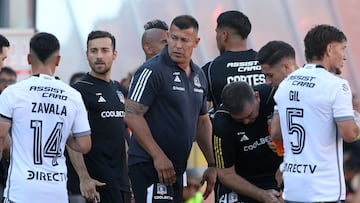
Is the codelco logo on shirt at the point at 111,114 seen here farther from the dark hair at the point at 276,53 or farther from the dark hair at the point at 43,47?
the dark hair at the point at 276,53

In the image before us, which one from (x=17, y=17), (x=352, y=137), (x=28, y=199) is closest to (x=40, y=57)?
(x=28, y=199)

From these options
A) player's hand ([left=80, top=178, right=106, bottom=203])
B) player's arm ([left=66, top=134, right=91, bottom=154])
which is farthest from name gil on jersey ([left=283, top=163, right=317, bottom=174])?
player's hand ([left=80, top=178, right=106, bottom=203])

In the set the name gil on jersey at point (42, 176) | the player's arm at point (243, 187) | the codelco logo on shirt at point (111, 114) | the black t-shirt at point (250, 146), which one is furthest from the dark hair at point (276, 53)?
the codelco logo on shirt at point (111, 114)

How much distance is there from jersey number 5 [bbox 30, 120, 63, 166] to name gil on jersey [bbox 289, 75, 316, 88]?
72.1 inches

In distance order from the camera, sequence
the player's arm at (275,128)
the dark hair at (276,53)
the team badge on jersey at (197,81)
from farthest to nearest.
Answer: the team badge on jersey at (197,81)
the dark hair at (276,53)
the player's arm at (275,128)

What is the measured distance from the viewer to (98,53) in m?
9.68

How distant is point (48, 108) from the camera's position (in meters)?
7.79

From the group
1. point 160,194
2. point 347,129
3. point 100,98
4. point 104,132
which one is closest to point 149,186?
point 160,194

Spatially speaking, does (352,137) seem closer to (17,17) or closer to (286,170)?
(286,170)

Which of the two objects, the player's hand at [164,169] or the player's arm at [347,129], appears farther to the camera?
the player's hand at [164,169]

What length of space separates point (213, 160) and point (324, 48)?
6.88 ft

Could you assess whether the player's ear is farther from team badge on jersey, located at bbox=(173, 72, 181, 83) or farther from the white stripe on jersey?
the white stripe on jersey

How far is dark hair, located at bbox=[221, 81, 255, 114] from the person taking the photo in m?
8.01

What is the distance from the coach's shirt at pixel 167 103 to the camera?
8297 mm
